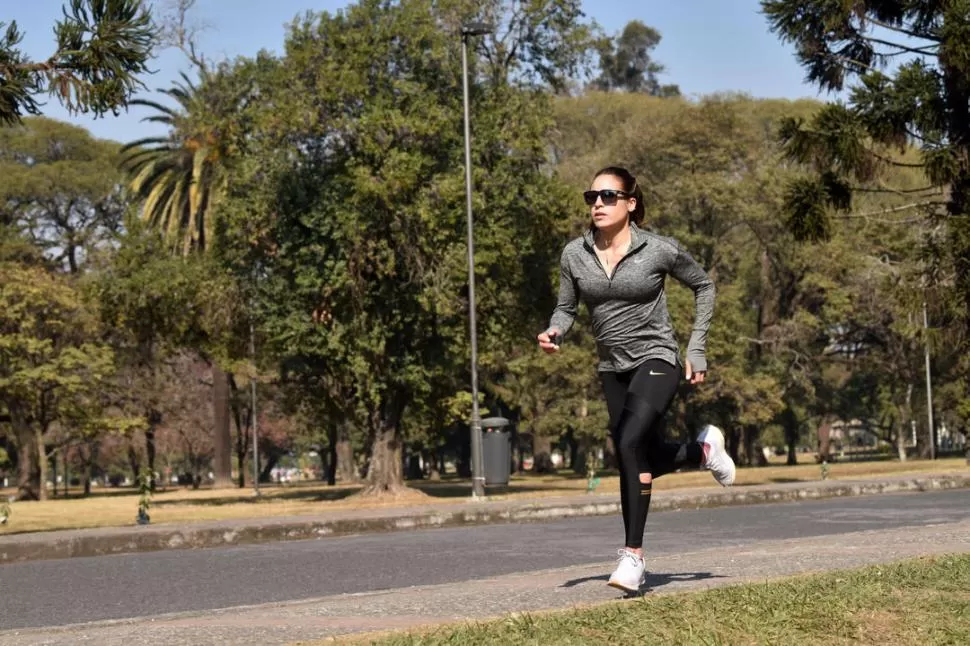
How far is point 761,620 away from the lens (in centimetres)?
482

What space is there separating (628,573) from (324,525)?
29.7ft

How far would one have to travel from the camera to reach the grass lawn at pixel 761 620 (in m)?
4.54

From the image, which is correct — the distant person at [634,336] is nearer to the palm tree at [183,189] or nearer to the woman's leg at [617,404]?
the woman's leg at [617,404]

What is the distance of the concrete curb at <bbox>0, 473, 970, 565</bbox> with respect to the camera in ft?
43.5

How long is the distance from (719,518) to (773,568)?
26.6ft

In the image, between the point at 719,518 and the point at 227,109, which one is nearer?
the point at 719,518

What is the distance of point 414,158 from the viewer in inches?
1088

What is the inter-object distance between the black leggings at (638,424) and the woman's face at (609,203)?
2.26 feet

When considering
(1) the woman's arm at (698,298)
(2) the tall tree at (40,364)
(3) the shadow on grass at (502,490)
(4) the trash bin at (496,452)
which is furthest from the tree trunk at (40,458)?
(1) the woman's arm at (698,298)

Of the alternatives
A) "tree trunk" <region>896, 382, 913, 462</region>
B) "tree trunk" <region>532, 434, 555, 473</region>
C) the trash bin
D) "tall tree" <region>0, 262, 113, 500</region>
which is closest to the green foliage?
the trash bin

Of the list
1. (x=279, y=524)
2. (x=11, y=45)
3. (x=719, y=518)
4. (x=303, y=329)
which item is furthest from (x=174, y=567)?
(x=303, y=329)

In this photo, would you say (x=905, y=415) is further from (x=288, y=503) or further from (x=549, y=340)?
(x=549, y=340)

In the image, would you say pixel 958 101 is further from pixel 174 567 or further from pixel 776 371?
pixel 776 371

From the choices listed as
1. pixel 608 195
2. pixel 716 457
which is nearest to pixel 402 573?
pixel 716 457
